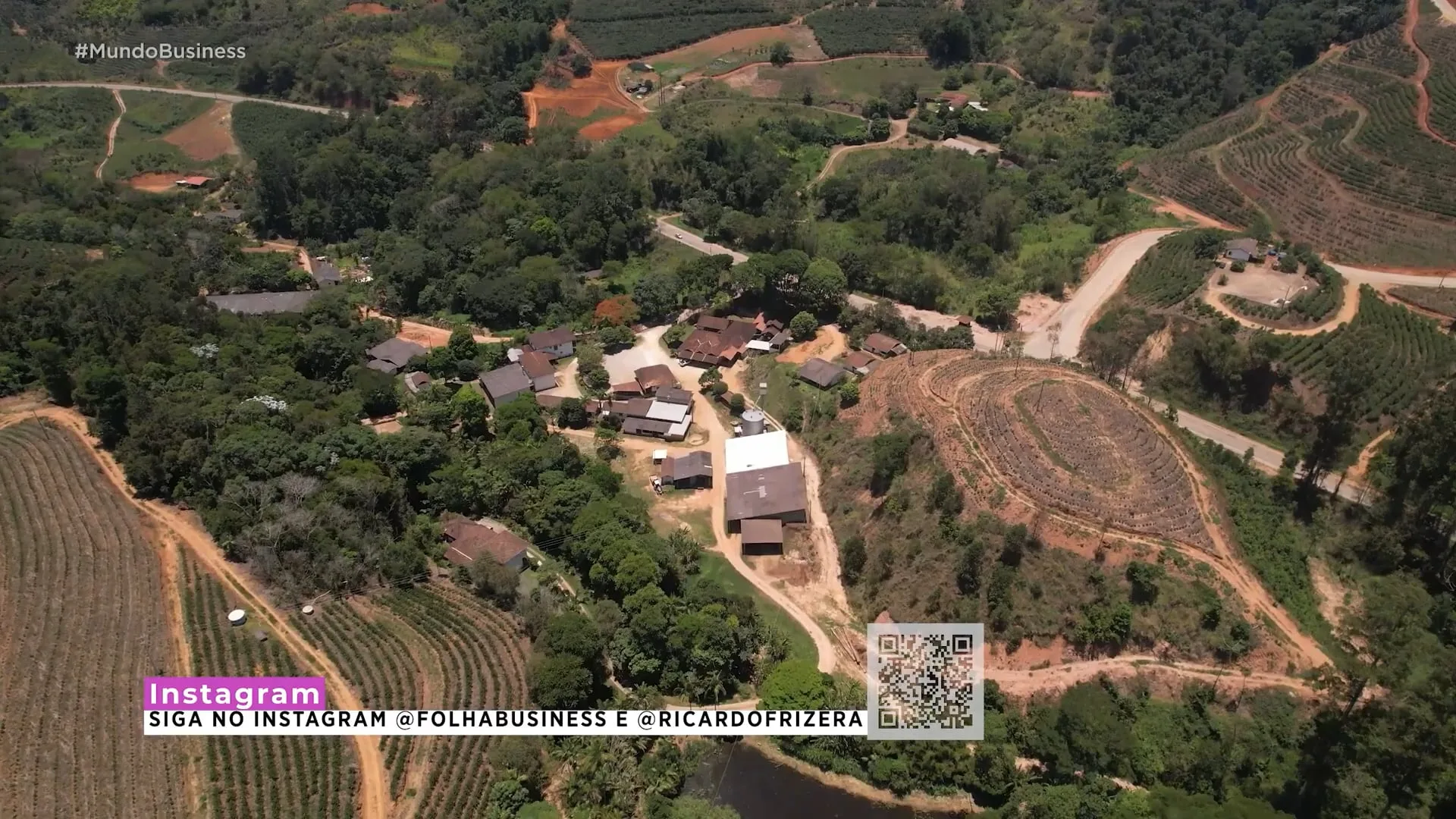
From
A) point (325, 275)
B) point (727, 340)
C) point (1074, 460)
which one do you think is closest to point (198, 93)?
point (325, 275)

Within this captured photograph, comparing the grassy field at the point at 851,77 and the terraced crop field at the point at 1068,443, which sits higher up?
the grassy field at the point at 851,77

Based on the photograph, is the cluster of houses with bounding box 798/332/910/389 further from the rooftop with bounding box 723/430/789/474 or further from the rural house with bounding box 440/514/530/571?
the rural house with bounding box 440/514/530/571

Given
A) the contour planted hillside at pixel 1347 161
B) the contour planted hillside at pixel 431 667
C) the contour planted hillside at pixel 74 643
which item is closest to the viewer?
the contour planted hillside at pixel 74 643

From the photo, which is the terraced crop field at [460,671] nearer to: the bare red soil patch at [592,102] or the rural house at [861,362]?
the rural house at [861,362]

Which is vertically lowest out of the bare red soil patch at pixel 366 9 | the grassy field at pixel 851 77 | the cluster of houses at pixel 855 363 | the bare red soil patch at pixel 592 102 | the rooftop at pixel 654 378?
the rooftop at pixel 654 378

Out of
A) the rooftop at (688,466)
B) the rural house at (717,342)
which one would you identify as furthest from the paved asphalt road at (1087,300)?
the rooftop at (688,466)

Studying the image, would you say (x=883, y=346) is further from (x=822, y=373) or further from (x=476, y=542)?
(x=476, y=542)

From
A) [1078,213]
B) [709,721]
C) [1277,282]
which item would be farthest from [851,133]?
[709,721]
